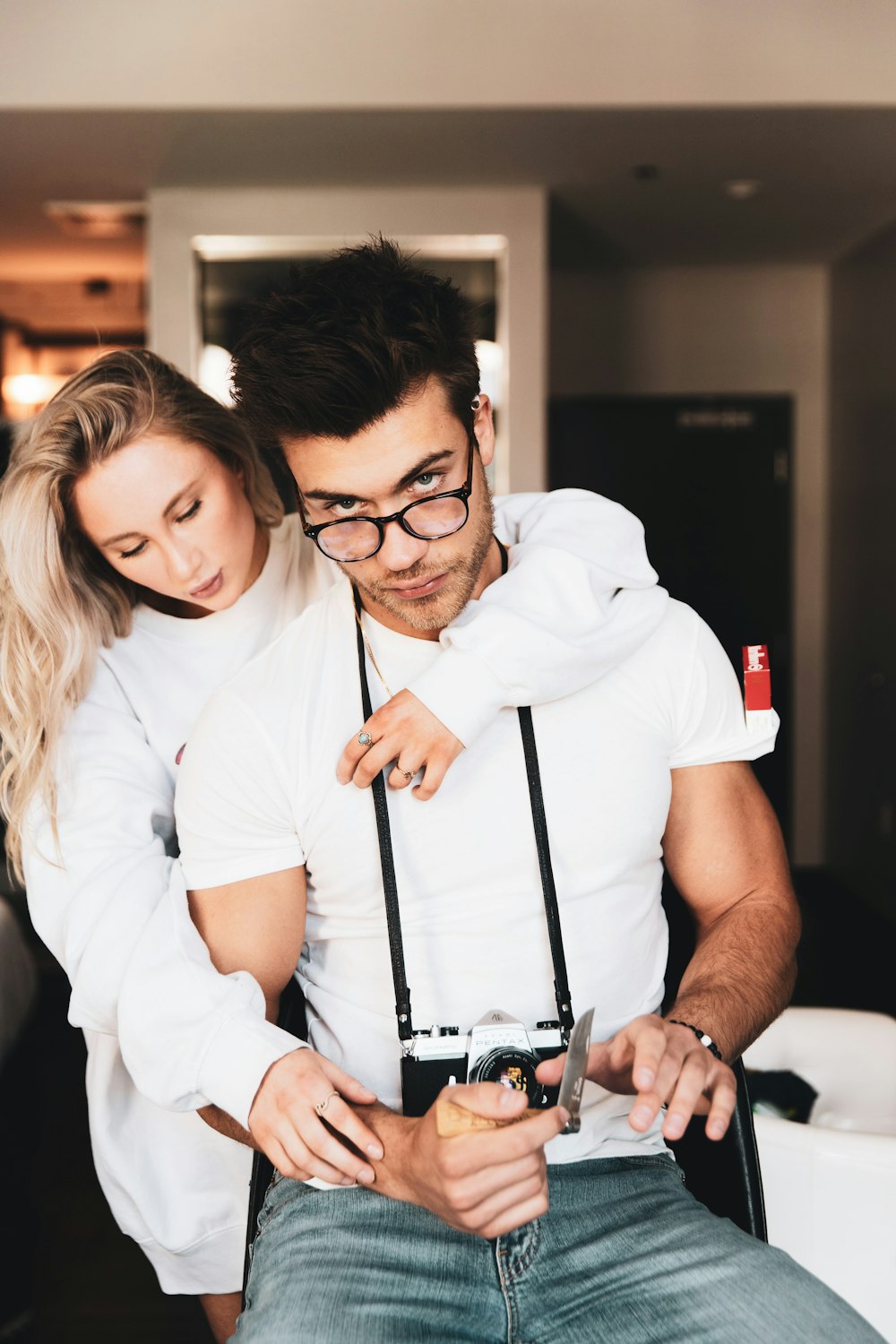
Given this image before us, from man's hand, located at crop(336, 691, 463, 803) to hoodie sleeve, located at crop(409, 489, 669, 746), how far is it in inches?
0.6

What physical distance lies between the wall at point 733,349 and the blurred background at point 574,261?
0.05ft

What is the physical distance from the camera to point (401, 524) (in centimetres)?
133

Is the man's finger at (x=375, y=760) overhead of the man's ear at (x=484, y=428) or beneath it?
beneath

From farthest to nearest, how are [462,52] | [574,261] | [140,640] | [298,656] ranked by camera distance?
[574,261] < [462,52] < [140,640] < [298,656]

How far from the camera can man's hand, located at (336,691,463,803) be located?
1201 mm

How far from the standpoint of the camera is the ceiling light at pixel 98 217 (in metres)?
4.65

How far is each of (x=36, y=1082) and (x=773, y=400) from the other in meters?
4.43

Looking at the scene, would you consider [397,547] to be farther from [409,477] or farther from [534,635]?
[534,635]

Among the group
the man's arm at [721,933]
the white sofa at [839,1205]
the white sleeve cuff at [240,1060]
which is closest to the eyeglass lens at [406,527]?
the man's arm at [721,933]

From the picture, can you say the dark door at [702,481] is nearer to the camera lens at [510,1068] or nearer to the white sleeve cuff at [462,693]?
the white sleeve cuff at [462,693]

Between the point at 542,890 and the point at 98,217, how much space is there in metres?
4.52

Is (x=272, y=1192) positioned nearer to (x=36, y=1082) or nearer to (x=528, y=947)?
(x=528, y=947)

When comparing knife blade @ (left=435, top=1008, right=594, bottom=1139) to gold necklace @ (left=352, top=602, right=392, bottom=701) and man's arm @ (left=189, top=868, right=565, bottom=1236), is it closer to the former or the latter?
man's arm @ (left=189, top=868, right=565, bottom=1236)

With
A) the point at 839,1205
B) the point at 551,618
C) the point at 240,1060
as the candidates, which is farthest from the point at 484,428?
the point at 839,1205
